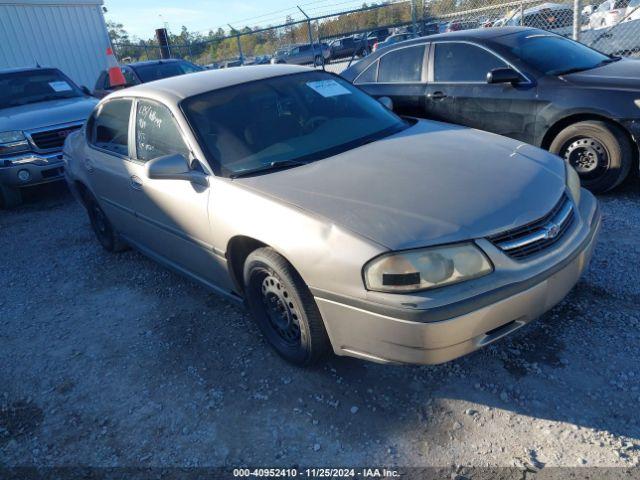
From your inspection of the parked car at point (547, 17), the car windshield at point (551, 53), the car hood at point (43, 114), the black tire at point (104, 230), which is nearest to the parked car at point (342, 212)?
the black tire at point (104, 230)

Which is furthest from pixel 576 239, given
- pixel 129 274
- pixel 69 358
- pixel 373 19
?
pixel 373 19

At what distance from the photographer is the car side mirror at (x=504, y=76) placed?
482 centimetres

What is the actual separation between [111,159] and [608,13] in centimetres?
1197

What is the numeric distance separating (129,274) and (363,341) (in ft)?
9.43

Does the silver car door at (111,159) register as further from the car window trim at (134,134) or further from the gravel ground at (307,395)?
the gravel ground at (307,395)

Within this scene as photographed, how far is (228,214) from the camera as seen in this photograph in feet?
9.14

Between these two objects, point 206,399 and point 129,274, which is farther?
point 129,274

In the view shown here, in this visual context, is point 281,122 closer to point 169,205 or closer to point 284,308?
point 169,205

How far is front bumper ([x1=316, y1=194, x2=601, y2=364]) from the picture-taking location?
2.12 metres

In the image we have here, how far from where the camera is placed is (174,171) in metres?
2.95

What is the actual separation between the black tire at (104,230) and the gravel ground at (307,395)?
3.45ft

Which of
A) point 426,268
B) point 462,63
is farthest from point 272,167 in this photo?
point 462,63

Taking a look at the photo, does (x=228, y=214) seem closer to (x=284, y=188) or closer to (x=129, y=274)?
(x=284, y=188)

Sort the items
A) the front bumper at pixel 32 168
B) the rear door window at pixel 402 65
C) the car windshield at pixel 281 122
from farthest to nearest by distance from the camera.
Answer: the front bumper at pixel 32 168 → the rear door window at pixel 402 65 → the car windshield at pixel 281 122
